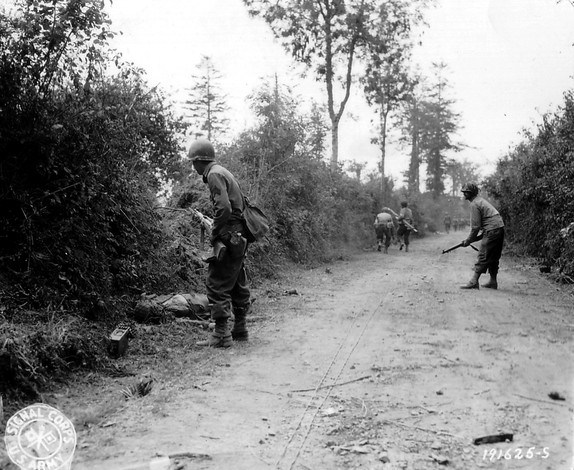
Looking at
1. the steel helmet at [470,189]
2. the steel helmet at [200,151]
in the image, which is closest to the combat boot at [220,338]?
the steel helmet at [200,151]

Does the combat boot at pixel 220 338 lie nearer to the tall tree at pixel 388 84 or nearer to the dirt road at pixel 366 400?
the dirt road at pixel 366 400

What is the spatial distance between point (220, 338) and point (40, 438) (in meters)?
2.58

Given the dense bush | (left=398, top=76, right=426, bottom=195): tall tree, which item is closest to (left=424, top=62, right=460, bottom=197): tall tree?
(left=398, top=76, right=426, bottom=195): tall tree

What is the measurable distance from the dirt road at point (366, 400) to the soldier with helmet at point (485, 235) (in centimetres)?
243

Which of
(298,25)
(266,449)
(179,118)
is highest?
(298,25)

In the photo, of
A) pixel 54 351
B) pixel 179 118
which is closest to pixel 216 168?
pixel 54 351

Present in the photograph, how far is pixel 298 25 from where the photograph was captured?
22953 mm

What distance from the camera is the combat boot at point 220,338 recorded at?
5605 mm

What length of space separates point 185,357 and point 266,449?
2.25m

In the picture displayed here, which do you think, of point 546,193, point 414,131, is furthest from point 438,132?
point 546,193

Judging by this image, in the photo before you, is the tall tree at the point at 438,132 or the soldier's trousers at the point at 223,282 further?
the tall tree at the point at 438,132

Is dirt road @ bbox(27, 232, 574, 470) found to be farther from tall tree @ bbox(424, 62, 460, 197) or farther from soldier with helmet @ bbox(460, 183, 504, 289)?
tall tree @ bbox(424, 62, 460, 197)

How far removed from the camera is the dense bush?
10.6 metres

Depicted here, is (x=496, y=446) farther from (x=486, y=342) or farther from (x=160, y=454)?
(x=486, y=342)
